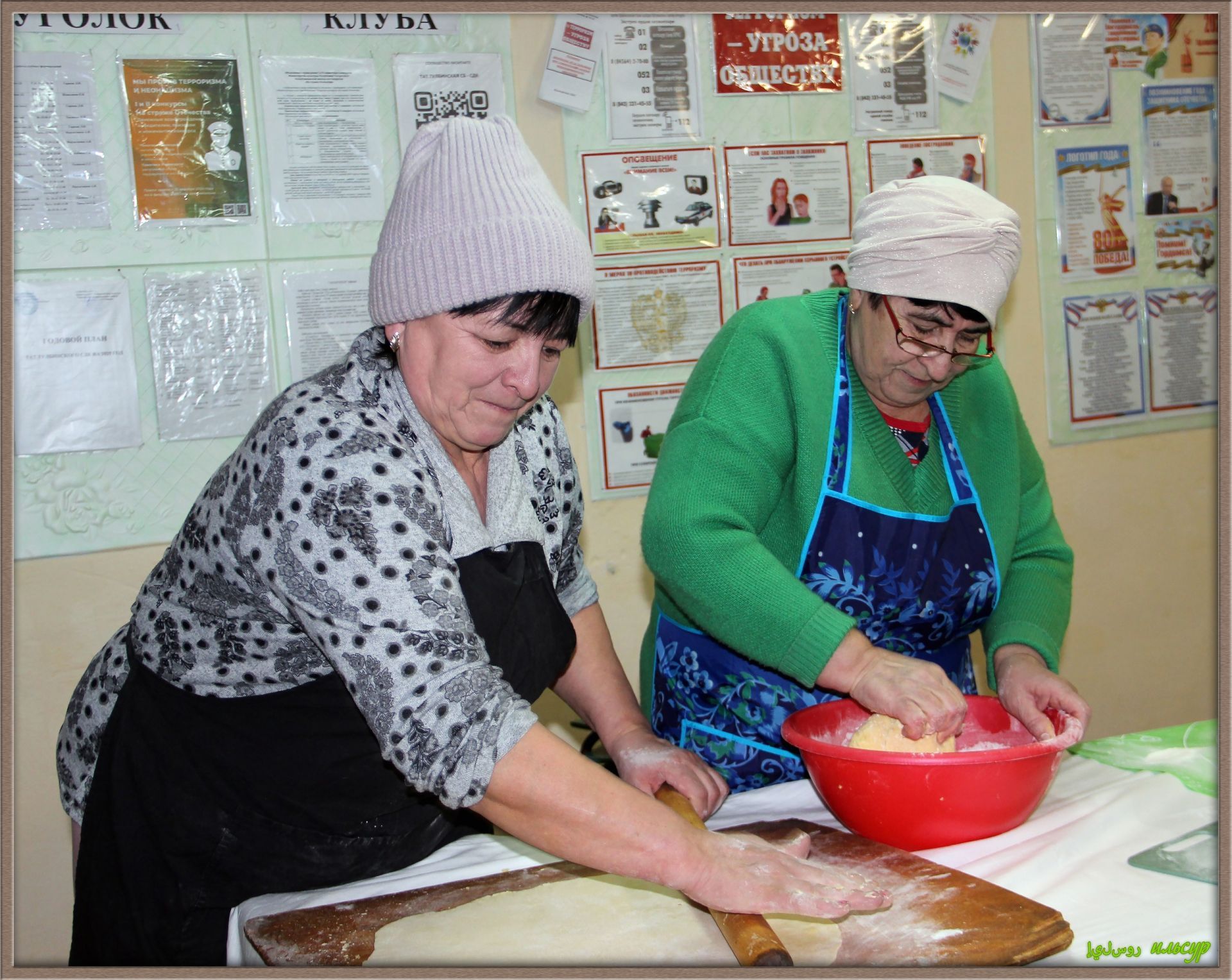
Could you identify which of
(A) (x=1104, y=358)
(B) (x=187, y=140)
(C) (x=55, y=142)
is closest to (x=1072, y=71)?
(A) (x=1104, y=358)

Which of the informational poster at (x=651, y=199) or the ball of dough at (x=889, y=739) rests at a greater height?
the informational poster at (x=651, y=199)

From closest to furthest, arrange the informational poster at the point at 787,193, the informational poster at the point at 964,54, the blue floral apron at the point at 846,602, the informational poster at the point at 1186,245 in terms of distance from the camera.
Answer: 1. the blue floral apron at the point at 846,602
2. the informational poster at the point at 787,193
3. the informational poster at the point at 964,54
4. the informational poster at the point at 1186,245

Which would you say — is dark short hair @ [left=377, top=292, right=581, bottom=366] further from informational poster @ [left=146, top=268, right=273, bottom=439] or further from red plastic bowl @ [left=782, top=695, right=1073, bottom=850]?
informational poster @ [left=146, top=268, right=273, bottom=439]

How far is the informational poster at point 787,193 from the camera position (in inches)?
106

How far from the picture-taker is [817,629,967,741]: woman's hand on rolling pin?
1441mm

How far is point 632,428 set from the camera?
8.73 feet

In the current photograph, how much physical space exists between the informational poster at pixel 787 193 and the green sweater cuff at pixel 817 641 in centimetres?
143

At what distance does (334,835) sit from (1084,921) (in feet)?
2.98

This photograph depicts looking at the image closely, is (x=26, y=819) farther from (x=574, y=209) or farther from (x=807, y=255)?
(x=807, y=255)

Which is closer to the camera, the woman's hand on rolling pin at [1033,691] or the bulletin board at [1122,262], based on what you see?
the woman's hand on rolling pin at [1033,691]

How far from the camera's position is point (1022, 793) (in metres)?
1.37

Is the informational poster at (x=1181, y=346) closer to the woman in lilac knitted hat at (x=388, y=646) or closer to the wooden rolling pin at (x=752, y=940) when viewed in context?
the woman in lilac knitted hat at (x=388, y=646)

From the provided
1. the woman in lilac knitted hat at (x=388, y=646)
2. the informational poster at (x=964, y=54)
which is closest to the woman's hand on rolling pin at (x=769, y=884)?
the woman in lilac knitted hat at (x=388, y=646)

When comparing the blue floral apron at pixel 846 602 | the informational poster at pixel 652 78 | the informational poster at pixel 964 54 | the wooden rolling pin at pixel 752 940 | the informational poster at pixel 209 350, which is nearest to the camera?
the wooden rolling pin at pixel 752 940
